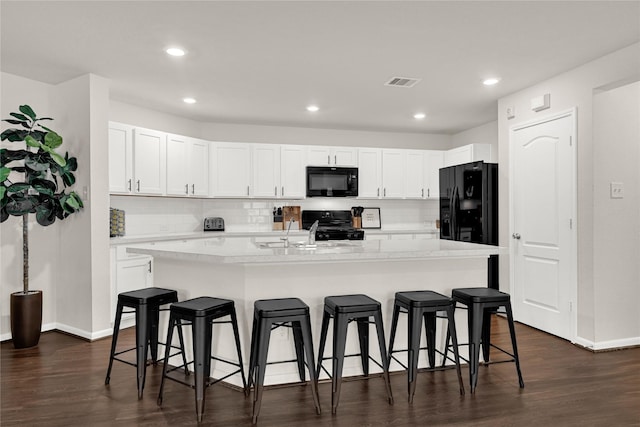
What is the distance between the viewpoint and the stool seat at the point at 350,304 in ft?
8.22

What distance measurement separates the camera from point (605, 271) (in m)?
3.61

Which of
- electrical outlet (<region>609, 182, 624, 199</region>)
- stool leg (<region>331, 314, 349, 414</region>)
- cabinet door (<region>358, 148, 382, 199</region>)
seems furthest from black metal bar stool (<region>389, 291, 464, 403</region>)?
cabinet door (<region>358, 148, 382, 199</region>)

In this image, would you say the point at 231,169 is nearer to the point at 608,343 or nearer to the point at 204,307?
the point at 204,307

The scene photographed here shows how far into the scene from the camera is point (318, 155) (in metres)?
6.05

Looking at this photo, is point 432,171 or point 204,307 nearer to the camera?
point 204,307

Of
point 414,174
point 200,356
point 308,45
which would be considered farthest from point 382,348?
point 414,174

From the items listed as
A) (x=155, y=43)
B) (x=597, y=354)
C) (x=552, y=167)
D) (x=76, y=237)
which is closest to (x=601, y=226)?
(x=552, y=167)

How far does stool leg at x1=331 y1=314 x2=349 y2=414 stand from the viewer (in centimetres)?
245

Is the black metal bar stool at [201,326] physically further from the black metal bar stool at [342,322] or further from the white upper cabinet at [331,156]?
the white upper cabinet at [331,156]

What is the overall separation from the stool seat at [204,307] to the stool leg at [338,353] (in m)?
0.68

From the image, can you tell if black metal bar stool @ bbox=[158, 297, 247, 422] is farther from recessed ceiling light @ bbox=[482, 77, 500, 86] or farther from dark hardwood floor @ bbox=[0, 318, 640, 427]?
recessed ceiling light @ bbox=[482, 77, 500, 86]

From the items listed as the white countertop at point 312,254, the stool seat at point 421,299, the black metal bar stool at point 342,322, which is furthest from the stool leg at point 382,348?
the white countertop at point 312,254

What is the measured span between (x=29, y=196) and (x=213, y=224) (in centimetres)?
248

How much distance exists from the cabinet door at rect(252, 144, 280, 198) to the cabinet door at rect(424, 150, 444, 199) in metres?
2.30
